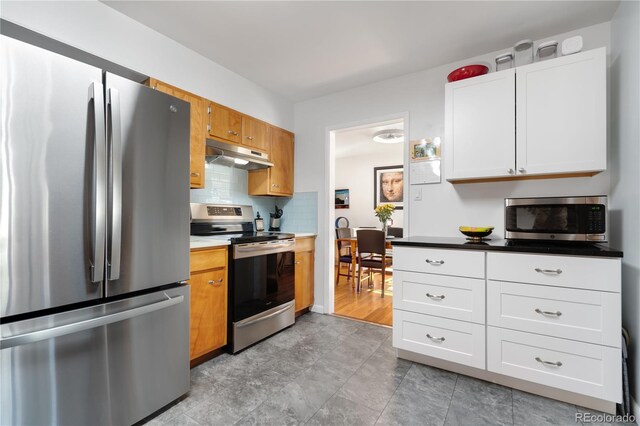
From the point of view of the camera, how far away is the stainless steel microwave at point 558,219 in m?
1.74

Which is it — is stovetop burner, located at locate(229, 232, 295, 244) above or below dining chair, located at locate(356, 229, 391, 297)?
above

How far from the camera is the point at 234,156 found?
8.51ft

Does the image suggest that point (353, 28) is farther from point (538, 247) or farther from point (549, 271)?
point (549, 271)

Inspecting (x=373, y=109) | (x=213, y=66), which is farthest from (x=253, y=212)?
(x=373, y=109)

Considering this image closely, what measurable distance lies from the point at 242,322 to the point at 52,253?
1.43 metres

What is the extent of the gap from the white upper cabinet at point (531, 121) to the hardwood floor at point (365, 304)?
1703 millimetres

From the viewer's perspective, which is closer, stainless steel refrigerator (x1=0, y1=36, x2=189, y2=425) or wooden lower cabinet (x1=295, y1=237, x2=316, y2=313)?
stainless steel refrigerator (x1=0, y1=36, x2=189, y2=425)

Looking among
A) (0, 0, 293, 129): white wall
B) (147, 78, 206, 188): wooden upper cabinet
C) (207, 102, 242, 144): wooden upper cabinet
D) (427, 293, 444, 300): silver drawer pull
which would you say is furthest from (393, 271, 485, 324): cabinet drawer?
(0, 0, 293, 129): white wall

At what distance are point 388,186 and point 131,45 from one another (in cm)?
490

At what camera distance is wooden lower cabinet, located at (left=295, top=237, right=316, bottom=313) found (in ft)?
10.00

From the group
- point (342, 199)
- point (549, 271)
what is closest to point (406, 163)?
point (549, 271)

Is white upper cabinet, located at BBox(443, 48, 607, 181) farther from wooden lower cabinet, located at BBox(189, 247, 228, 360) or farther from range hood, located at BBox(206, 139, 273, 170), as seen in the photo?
wooden lower cabinet, located at BBox(189, 247, 228, 360)

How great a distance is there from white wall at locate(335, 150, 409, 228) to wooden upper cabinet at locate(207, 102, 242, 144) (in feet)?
12.8

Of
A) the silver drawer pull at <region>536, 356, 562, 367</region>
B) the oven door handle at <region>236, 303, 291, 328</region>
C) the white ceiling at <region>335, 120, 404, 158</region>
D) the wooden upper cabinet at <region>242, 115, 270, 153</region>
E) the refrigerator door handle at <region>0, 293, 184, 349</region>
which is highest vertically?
the white ceiling at <region>335, 120, 404, 158</region>
